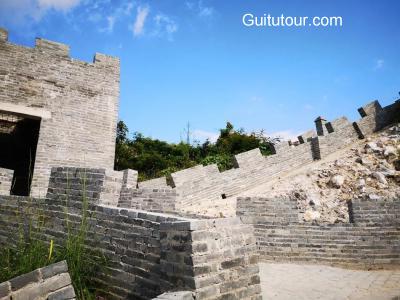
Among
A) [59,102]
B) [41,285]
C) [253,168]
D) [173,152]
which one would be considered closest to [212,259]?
[41,285]

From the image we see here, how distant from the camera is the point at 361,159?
12.5 meters

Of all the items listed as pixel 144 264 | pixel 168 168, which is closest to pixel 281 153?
pixel 168 168

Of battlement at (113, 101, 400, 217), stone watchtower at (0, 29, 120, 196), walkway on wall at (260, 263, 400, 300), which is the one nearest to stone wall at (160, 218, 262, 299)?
walkway on wall at (260, 263, 400, 300)

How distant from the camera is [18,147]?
42.2 feet

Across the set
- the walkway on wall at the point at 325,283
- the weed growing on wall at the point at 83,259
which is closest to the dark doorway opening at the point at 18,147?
the weed growing on wall at the point at 83,259

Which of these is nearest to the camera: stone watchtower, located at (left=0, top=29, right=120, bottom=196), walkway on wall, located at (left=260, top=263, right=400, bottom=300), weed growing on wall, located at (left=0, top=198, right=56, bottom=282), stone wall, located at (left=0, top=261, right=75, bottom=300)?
stone wall, located at (left=0, top=261, right=75, bottom=300)

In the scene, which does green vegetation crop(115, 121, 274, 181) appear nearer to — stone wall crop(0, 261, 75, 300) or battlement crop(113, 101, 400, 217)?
battlement crop(113, 101, 400, 217)

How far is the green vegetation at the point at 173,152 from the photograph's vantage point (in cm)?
1661

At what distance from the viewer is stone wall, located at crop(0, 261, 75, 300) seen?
2.17m

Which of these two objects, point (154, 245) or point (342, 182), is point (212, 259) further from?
point (342, 182)

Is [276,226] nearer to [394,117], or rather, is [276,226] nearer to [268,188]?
[268,188]

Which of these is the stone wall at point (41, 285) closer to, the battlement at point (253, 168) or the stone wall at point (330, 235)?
the stone wall at point (330, 235)

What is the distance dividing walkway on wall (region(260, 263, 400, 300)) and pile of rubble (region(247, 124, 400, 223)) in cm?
293

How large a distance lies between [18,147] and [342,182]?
1364 centimetres
